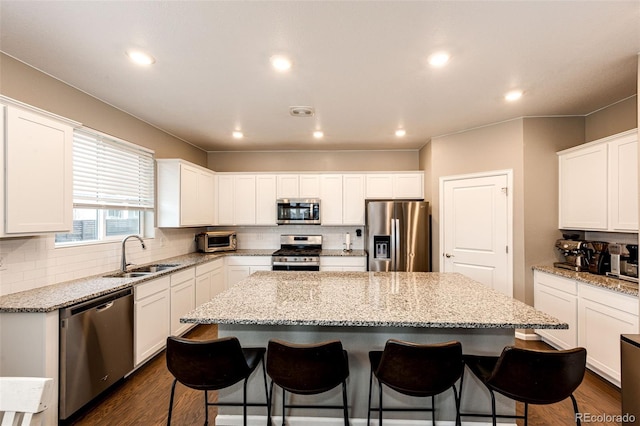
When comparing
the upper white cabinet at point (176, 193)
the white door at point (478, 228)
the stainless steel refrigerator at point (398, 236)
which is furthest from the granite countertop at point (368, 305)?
A: the upper white cabinet at point (176, 193)

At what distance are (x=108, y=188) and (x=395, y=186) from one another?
3.88 meters

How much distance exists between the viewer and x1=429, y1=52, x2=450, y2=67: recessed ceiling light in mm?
2118

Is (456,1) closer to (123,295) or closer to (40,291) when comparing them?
(123,295)

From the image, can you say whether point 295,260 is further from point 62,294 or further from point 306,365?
point 306,365

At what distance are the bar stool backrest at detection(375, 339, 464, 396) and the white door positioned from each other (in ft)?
8.23

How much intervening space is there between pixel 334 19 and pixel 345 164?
3502 millimetres

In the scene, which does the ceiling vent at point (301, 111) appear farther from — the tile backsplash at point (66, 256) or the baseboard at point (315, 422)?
the baseboard at point (315, 422)

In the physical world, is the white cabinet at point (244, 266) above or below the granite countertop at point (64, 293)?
below

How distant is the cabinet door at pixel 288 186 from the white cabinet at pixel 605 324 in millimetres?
3757

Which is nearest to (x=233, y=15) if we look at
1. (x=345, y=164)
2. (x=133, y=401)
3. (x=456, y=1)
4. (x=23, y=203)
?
(x=456, y=1)

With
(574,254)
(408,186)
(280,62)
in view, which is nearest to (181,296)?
(280,62)

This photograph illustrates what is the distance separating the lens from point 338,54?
83.8 inches

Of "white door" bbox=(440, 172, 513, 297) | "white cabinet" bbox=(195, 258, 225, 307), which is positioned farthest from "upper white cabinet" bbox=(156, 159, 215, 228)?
"white door" bbox=(440, 172, 513, 297)

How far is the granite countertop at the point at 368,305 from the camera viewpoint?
1.64 meters
